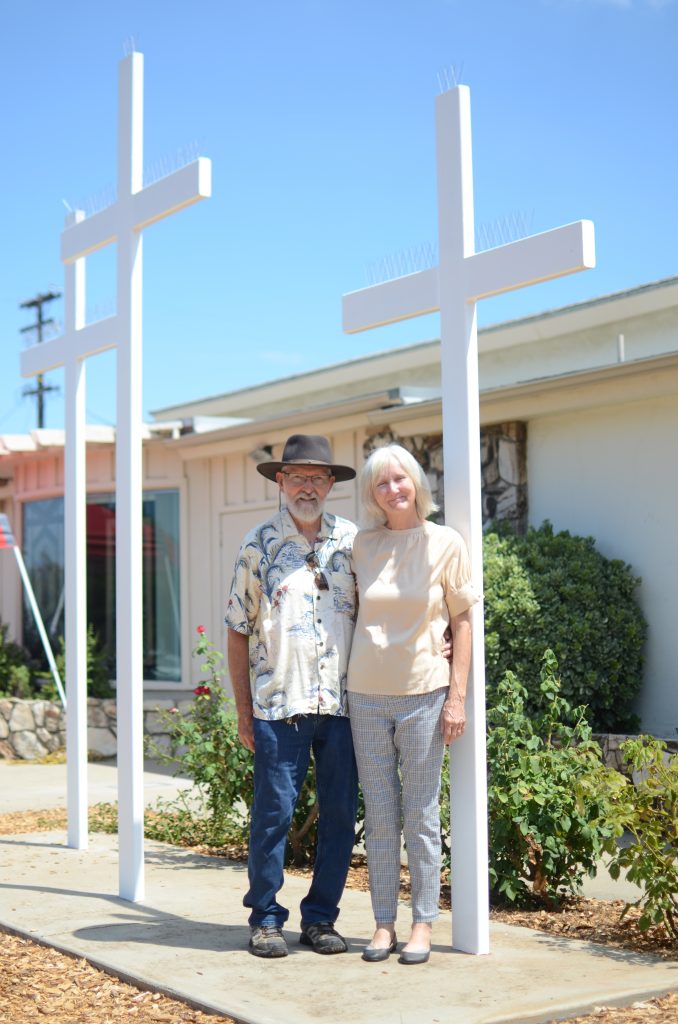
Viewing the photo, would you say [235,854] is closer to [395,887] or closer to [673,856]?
[395,887]

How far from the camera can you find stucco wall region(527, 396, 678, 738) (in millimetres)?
8977

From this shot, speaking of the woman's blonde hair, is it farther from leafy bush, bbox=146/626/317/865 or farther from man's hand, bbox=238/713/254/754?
leafy bush, bbox=146/626/317/865

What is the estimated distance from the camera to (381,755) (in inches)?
176

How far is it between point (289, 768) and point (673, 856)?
4.83ft

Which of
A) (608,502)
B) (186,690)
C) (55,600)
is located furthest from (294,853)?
(55,600)

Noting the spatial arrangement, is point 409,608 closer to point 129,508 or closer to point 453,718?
point 453,718

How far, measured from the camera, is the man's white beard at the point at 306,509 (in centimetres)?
470

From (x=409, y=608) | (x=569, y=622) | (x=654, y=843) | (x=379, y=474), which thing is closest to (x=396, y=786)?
(x=409, y=608)

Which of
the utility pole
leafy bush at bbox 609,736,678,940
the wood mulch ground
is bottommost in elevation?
the wood mulch ground

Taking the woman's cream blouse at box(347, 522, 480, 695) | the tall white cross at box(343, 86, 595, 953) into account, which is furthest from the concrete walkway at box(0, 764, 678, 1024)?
the woman's cream blouse at box(347, 522, 480, 695)

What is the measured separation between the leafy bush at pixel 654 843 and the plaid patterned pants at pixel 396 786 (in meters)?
0.72

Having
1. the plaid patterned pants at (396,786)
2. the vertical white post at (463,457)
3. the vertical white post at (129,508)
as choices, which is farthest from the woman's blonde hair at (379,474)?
the vertical white post at (129,508)

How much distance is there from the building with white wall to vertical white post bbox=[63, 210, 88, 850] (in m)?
3.76

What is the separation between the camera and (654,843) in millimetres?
4598
